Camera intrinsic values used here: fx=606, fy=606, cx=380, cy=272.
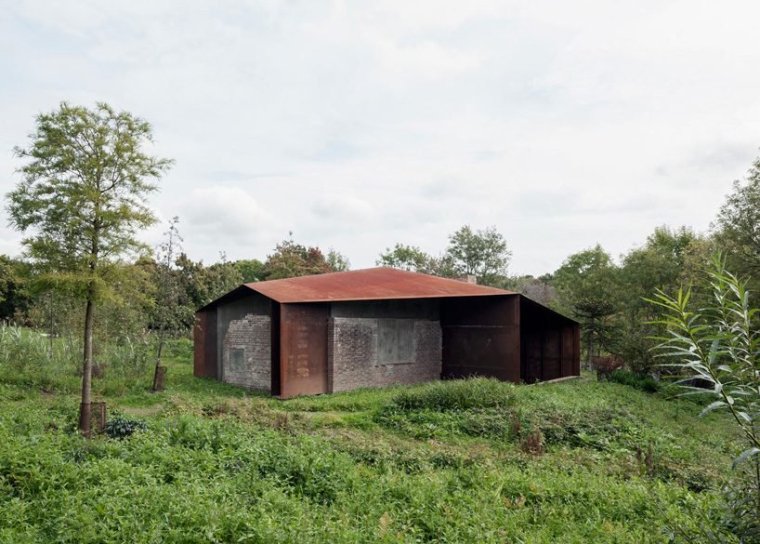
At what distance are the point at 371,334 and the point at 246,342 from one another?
3802mm

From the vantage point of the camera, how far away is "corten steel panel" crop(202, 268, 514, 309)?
16938mm

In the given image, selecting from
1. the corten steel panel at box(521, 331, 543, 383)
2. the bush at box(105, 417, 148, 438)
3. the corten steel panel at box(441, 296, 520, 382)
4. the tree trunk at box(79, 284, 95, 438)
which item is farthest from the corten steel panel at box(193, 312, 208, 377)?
the corten steel panel at box(521, 331, 543, 383)

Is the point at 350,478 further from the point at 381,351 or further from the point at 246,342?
the point at 381,351

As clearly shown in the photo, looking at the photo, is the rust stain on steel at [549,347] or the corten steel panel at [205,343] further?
the rust stain on steel at [549,347]

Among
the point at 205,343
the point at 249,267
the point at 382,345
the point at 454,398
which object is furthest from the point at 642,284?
the point at 249,267

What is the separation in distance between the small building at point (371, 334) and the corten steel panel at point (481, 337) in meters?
0.03

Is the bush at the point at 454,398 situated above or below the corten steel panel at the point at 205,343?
below

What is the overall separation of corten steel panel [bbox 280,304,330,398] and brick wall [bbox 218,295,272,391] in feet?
4.07

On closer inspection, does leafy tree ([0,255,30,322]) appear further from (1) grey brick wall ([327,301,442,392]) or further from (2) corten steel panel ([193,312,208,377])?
(1) grey brick wall ([327,301,442,392])

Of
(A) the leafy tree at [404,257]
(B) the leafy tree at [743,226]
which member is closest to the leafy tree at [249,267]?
(A) the leafy tree at [404,257]

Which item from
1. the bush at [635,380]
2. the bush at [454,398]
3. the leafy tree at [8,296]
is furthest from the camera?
the leafy tree at [8,296]

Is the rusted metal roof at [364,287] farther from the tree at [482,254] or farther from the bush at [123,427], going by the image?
the tree at [482,254]

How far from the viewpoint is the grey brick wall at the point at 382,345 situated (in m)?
17.7

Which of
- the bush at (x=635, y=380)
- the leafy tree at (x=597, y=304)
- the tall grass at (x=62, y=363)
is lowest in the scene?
the bush at (x=635, y=380)
